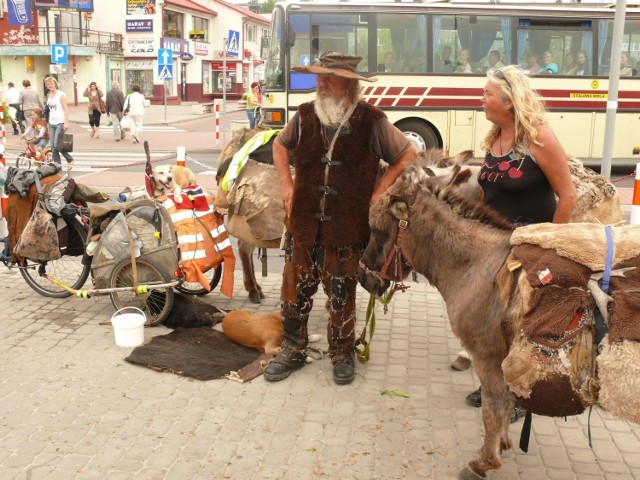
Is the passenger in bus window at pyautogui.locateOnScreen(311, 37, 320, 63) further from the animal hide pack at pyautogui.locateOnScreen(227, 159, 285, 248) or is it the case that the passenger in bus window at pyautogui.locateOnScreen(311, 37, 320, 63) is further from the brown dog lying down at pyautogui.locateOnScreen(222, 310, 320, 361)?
the brown dog lying down at pyautogui.locateOnScreen(222, 310, 320, 361)

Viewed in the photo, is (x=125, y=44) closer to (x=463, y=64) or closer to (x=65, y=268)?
(x=463, y=64)

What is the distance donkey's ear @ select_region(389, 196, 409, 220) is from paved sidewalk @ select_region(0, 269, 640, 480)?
4.47 ft

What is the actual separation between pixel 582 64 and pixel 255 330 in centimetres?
1224

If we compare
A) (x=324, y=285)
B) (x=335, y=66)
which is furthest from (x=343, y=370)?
(x=335, y=66)

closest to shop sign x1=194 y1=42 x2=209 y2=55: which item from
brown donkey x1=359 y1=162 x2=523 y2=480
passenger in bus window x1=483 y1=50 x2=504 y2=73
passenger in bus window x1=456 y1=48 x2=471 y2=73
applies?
passenger in bus window x1=456 y1=48 x2=471 y2=73

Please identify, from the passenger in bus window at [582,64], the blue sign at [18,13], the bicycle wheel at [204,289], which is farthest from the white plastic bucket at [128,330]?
the blue sign at [18,13]

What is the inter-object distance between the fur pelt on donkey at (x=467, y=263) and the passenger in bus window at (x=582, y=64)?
496 inches

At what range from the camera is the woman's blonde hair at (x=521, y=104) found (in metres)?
3.61

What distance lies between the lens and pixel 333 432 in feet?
13.5

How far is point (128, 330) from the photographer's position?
529cm

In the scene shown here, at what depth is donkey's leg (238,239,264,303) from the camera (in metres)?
6.34

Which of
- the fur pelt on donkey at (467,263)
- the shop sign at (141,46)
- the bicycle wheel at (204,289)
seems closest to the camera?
the fur pelt on donkey at (467,263)

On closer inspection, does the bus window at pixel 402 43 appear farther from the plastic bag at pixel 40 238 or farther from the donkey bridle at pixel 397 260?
the donkey bridle at pixel 397 260

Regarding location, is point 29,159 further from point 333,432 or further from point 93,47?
point 93,47
